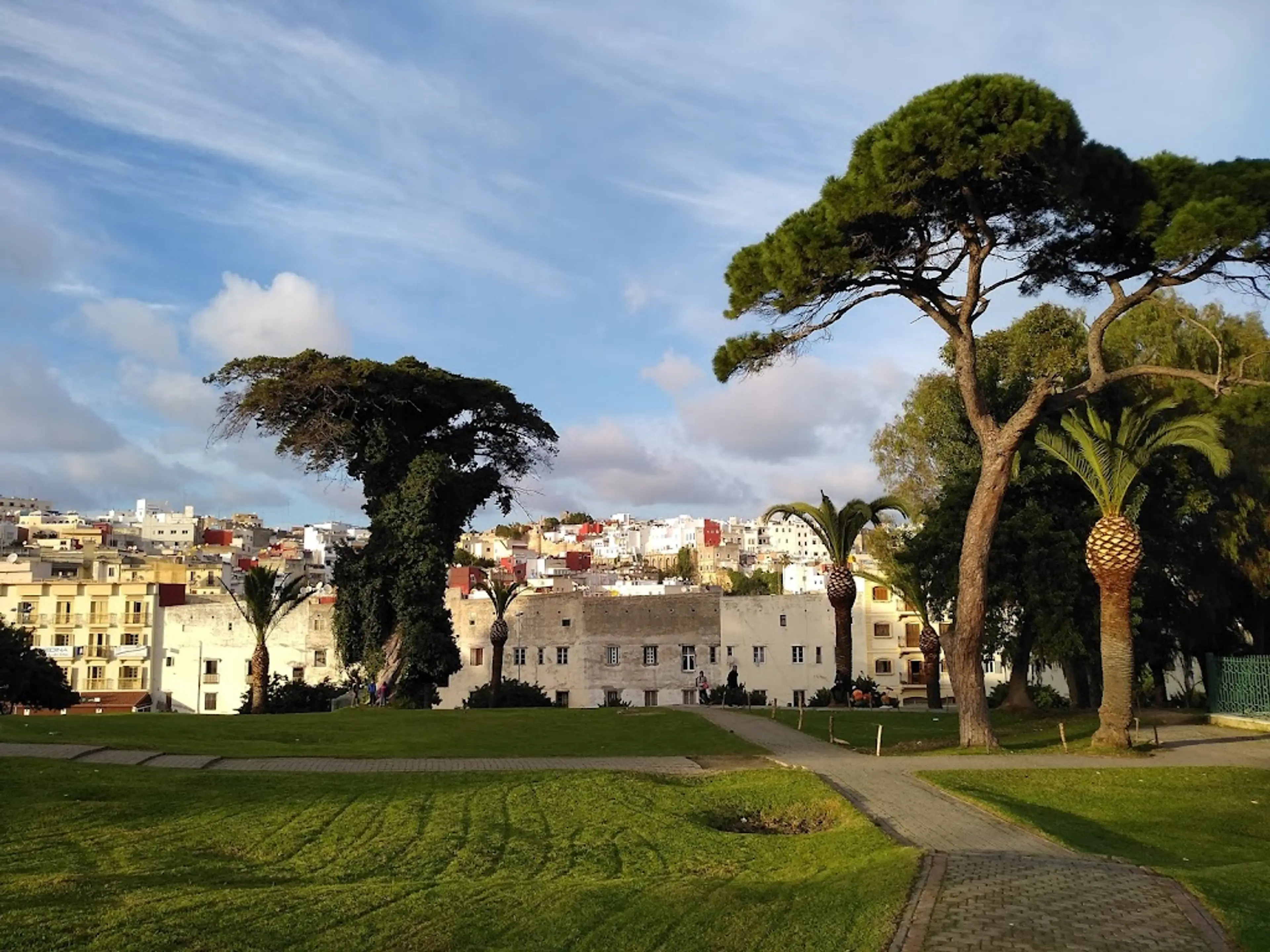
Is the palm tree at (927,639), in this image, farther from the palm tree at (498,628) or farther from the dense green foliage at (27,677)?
the dense green foliage at (27,677)

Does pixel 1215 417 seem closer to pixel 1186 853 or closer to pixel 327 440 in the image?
pixel 1186 853

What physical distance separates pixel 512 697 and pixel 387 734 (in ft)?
64.1

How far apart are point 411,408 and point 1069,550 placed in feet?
70.1

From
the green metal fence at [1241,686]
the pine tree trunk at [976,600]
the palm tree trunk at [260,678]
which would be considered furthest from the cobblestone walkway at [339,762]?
the palm tree trunk at [260,678]

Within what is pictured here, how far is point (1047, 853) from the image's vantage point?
33.6ft

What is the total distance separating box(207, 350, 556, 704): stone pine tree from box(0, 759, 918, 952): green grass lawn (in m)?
19.3

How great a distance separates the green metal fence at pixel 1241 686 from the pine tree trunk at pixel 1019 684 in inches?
164

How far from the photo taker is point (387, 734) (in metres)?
21.7

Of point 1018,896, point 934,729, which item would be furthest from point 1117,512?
point 1018,896

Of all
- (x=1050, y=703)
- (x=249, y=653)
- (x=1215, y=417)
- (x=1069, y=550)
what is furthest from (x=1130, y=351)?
(x=249, y=653)

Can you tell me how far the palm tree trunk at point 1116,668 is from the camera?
19.3 m

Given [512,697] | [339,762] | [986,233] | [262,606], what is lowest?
[512,697]

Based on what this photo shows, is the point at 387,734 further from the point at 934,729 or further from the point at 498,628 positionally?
the point at 498,628

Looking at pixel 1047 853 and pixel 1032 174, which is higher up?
pixel 1032 174
